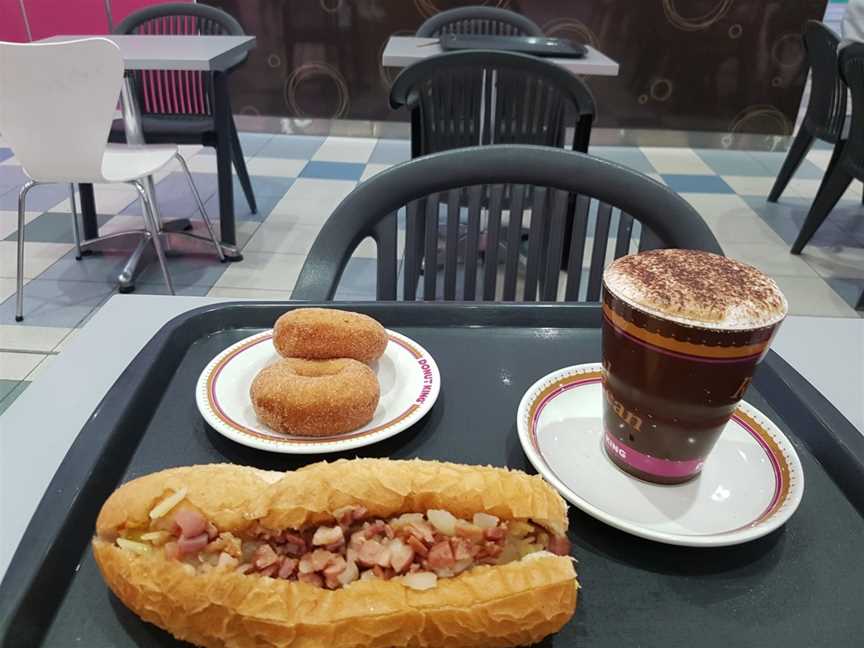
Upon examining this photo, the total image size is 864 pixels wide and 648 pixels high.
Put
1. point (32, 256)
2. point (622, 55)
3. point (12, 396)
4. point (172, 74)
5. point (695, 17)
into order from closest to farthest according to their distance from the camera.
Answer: point (12, 396), point (32, 256), point (172, 74), point (695, 17), point (622, 55)

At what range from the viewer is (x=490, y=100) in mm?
2527

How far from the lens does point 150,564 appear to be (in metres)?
0.55

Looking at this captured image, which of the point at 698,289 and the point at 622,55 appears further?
the point at 622,55

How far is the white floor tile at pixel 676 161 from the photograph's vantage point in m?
4.64

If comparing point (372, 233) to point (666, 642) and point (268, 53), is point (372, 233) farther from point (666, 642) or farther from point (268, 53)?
point (268, 53)

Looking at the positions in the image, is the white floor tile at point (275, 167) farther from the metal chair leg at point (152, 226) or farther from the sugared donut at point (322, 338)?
the sugared donut at point (322, 338)

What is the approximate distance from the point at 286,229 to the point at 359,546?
316 centimetres

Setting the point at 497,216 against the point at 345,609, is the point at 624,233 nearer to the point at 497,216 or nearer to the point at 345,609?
the point at 497,216

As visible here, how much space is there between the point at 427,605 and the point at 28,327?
2.59m

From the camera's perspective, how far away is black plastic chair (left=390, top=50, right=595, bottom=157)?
7.55 ft

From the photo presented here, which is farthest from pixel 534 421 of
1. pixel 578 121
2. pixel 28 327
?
pixel 28 327

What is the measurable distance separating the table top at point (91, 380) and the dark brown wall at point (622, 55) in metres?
4.21

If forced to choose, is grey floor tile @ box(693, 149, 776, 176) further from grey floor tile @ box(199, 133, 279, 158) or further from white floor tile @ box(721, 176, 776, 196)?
grey floor tile @ box(199, 133, 279, 158)

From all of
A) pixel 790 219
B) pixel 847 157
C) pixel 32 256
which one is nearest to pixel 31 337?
pixel 32 256
